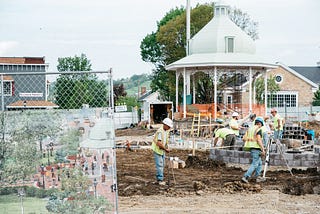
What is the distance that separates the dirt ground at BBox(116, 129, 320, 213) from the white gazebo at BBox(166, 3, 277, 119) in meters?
19.2

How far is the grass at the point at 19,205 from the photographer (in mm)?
9742

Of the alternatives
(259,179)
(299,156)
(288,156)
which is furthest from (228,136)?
(259,179)

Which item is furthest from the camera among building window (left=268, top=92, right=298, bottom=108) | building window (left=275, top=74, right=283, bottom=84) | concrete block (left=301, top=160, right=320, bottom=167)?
building window (left=275, top=74, right=283, bottom=84)

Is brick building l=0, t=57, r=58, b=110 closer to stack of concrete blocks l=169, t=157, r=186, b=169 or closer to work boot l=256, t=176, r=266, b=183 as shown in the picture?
work boot l=256, t=176, r=266, b=183

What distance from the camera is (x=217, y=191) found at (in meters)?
14.1

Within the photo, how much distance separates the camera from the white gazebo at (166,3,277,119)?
3762 centimetres

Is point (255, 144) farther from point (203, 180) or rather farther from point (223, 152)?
point (223, 152)

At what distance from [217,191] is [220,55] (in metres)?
25.7

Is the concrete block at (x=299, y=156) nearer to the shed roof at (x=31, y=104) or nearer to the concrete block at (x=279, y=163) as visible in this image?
the concrete block at (x=279, y=163)

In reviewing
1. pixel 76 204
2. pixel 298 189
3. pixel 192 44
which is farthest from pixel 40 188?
pixel 192 44

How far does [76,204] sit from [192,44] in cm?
3318

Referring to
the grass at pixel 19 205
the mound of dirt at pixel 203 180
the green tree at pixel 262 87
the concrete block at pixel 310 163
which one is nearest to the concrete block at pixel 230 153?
the mound of dirt at pixel 203 180

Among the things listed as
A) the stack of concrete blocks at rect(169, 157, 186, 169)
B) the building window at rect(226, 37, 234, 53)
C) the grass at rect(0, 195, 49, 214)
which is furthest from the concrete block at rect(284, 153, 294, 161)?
the building window at rect(226, 37, 234, 53)

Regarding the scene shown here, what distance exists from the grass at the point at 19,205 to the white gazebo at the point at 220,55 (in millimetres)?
26883
